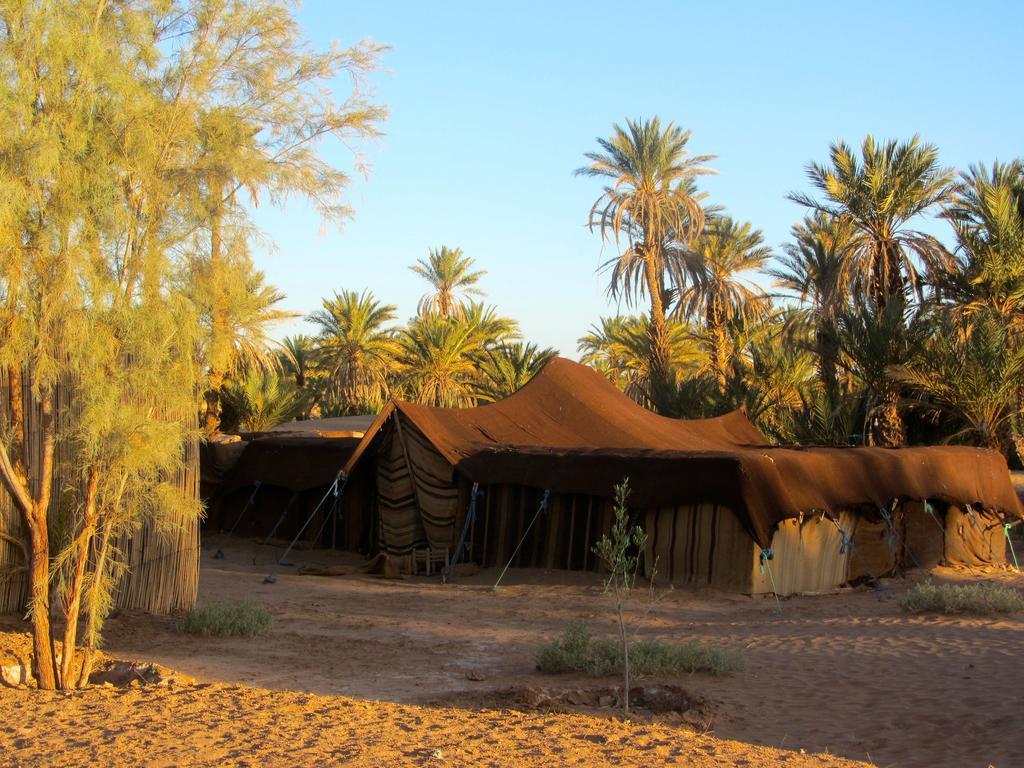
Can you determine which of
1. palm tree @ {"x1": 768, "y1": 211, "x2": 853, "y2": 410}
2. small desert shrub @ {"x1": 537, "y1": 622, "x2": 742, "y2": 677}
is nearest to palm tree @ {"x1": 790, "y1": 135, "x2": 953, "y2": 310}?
palm tree @ {"x1": 768, "y1": 211, "x2": 853, "y2": 410}

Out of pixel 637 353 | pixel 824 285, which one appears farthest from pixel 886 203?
pixel 637 353

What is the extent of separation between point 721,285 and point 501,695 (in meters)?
31.1

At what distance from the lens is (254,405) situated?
3400 centimetres

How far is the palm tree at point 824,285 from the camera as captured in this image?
29391 mm

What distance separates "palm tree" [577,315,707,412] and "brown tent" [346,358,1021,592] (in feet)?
38.3

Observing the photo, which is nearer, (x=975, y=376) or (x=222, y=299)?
(x=222, y=299)

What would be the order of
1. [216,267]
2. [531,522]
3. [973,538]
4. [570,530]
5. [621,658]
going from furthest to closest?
[973,538] → [531,522] → [570,530] → [621,658] → [216,267]

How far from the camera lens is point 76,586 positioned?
30.1 ft

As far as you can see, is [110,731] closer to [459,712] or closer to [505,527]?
[459,712]

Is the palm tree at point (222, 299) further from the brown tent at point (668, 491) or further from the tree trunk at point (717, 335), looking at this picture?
the tree trunk at point (717, 335)

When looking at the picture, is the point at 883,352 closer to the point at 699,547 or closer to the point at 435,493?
the point at 699,547

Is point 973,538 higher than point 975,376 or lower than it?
lower

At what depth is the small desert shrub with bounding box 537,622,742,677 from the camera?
32.4ft

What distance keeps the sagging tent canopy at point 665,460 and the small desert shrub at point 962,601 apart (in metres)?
2.38
